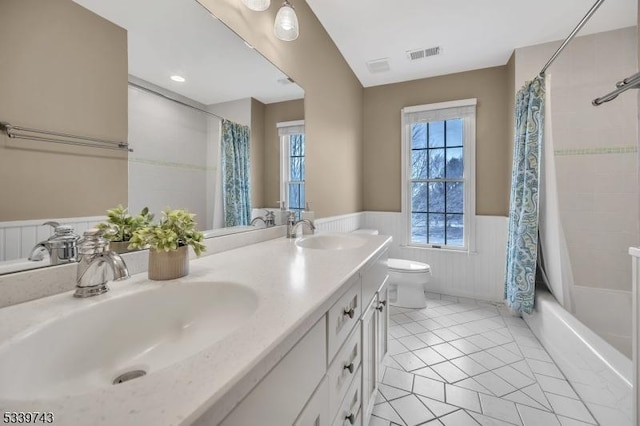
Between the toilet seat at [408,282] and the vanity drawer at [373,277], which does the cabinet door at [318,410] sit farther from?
the toilet seat at [408,282]

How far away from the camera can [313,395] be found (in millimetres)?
658

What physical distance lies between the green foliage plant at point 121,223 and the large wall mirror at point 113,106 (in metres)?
0.03

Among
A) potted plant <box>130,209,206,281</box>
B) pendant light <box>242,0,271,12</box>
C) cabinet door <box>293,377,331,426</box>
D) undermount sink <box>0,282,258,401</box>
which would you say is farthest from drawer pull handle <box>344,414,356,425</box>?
pendant light <box>242,0,271,12</box>

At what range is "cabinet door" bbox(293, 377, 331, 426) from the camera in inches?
23.9

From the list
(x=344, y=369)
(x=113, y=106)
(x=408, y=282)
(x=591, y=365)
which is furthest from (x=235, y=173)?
(x=591, y=365)

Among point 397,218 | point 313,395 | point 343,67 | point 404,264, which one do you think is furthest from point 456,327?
point 343,67

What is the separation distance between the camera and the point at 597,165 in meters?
2.38

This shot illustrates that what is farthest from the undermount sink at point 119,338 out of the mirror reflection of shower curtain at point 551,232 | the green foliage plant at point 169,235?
the mirror reflection of shower curtain at point 551,232

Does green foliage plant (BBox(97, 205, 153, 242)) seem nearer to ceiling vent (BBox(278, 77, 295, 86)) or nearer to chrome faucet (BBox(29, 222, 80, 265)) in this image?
chrome faucet (BBox(29, 222, 80, 265))

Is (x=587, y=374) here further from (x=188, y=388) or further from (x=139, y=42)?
(x=139, y=42)

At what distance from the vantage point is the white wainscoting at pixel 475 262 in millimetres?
2876

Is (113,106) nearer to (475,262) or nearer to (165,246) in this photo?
(165,246)

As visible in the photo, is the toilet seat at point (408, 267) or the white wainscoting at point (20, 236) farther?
the toilet seat at point (408, 267)

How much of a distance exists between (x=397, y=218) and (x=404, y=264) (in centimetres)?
73
